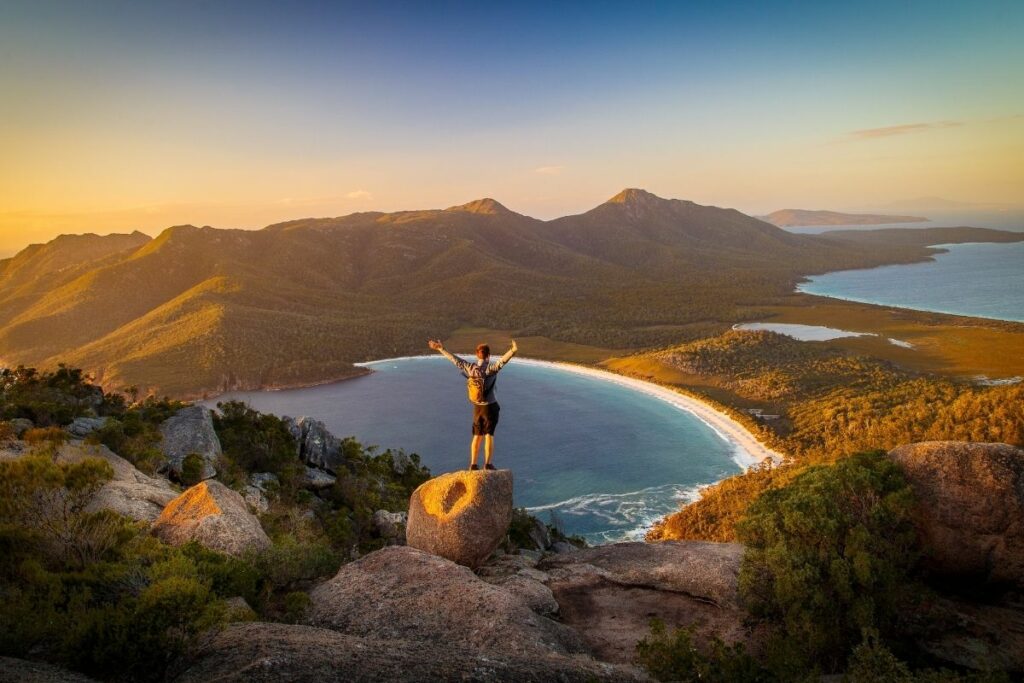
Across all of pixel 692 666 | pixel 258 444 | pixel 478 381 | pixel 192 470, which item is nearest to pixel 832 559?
pixel 692 666

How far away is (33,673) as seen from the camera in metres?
8.11

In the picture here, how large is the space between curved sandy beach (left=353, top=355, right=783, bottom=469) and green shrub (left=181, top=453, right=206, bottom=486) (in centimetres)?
5986

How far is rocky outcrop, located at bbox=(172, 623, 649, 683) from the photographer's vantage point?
859 centimetres

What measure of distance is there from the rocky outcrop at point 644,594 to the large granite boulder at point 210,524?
831 cm

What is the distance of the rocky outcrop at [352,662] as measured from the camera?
28.2 feet

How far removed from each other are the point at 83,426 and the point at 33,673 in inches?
932

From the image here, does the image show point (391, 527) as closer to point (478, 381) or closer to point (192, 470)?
point (192, 470)

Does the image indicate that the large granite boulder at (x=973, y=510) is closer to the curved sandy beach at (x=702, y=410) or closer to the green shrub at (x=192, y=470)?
the green shrub at (x=192, y=470)

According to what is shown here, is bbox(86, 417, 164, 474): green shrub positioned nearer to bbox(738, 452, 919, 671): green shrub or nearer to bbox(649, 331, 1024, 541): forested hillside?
bbox(738, 452, 919, 671): green shrub

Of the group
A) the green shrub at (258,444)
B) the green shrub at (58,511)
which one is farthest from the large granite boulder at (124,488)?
the green shrub at (258,444)

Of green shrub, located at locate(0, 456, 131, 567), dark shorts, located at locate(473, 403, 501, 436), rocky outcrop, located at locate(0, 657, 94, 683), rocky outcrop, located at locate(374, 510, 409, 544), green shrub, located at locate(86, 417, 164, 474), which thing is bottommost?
rocky outcrop, located at locate(374, 510, 409, 544)

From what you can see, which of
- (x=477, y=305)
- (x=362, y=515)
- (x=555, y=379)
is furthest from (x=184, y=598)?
(x=477, y=305)

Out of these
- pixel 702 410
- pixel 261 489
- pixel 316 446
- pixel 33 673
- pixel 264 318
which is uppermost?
pixel 264 318

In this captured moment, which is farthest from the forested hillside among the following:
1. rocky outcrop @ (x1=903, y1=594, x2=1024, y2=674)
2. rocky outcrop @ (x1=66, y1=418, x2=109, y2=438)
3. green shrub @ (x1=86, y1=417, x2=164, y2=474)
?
rocky outcrop @ (x1=66, y1=418, x2=109, y2=438)
